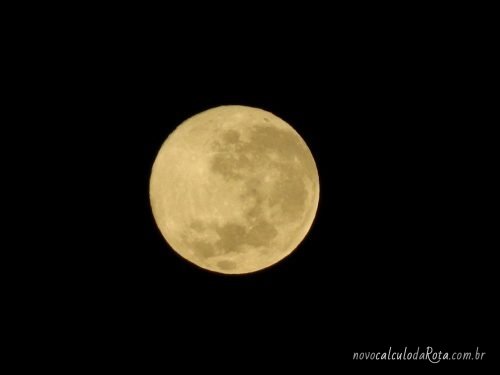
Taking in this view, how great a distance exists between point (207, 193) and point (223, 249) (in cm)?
68

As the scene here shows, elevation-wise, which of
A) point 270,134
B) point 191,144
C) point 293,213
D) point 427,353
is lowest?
point 427,353

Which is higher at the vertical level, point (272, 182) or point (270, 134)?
point (270, 134)

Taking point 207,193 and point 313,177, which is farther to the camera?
point 313,177

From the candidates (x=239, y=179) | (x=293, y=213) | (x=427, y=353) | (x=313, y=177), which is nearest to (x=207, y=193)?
(x=239, y=179)

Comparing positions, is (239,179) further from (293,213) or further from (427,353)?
(427,353)

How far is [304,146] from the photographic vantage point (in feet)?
18.0

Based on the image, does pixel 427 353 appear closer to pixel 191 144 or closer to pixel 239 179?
pixel 239 179

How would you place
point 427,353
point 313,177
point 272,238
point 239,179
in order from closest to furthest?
point 239,179 < point 272,238 < point 313,177 < point 427,353

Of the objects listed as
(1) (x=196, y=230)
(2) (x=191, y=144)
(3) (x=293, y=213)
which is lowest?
(1) (x=196, y=230)

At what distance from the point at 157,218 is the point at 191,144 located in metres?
1.07

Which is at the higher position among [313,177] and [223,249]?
[313,177]

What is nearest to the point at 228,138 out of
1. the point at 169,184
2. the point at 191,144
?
the point at 191,144

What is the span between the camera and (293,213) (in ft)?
16.5

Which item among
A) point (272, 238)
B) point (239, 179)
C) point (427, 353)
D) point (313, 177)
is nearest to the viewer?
point (239, 179)
